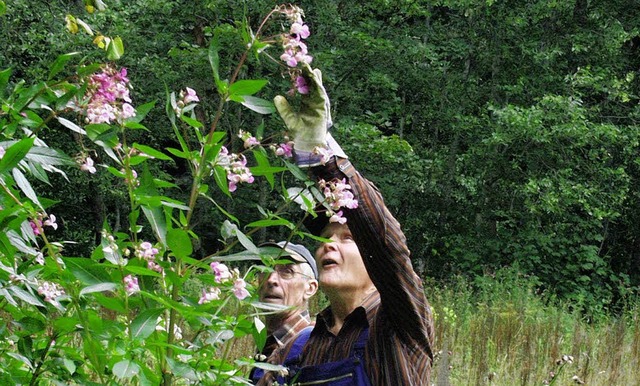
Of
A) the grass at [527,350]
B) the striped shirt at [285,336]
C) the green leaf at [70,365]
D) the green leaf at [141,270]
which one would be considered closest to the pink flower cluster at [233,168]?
the green leaf at [141,270]

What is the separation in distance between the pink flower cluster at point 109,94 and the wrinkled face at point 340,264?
1.00 meters

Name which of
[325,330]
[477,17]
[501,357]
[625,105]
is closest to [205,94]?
[477,17]

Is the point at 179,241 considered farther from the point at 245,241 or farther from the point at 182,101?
the point at 182,101

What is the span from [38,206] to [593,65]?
15517mm

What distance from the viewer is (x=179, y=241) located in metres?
1.70

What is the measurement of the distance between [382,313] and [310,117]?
752 mm

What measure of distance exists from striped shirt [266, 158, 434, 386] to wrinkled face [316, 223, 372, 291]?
68 mm

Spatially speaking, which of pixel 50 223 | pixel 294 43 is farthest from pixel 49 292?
pixel 294 43

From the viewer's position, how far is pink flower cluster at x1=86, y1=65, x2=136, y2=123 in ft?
5.84

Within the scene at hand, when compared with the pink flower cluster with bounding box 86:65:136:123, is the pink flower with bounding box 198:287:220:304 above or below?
below

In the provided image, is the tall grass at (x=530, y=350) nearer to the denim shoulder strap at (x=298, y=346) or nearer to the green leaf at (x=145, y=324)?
the denim shoulder strap at (x=298, y=346)

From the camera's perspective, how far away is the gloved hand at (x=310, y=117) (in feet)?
6.31

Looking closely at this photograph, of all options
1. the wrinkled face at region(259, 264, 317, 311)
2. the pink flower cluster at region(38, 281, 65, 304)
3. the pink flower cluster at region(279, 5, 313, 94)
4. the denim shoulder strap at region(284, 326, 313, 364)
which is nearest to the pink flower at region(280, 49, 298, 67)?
the pink flower cluster at region(279, 5, 313, 94)

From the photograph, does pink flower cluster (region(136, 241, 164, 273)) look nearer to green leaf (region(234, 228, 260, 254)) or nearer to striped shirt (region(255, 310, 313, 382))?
green leaf (region(234, 228, 260, 254))
